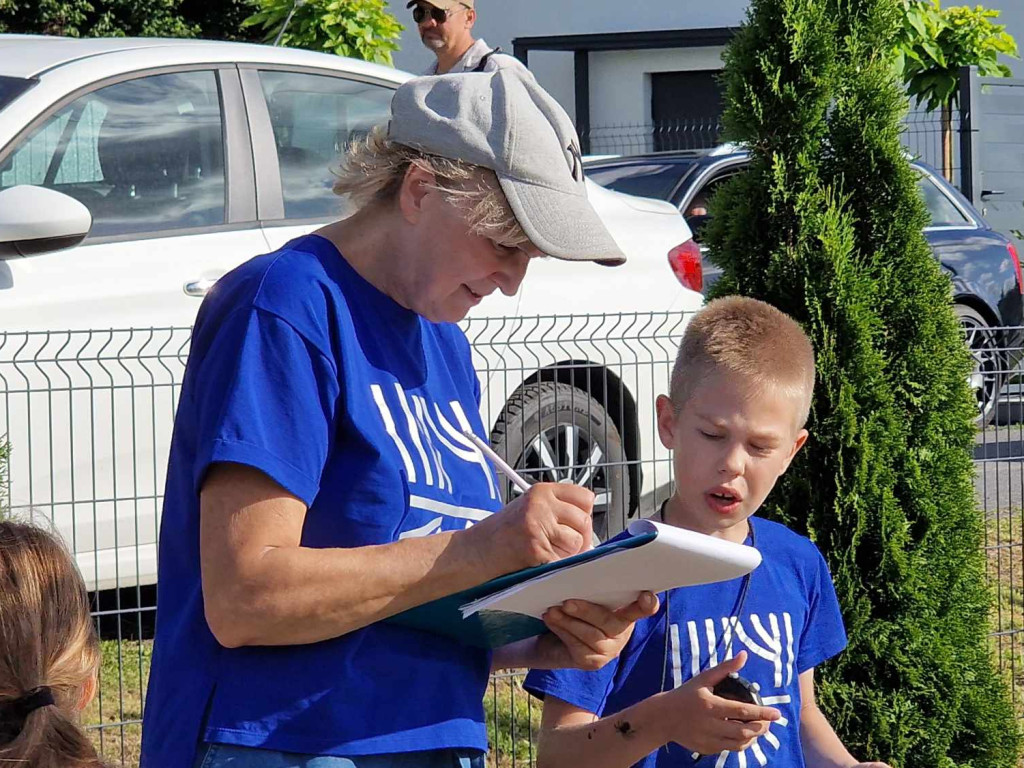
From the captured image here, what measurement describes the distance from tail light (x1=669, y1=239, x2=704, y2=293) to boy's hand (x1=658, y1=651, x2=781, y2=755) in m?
3.89

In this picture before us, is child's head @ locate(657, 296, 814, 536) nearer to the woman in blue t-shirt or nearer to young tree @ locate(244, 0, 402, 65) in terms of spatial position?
the woman in blue t-shirt

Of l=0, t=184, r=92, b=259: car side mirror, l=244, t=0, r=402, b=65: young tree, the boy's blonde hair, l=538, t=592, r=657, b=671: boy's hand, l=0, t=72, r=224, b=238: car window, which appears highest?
l=244, t=0, r=402, b=65: young tree

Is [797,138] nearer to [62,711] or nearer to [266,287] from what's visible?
[266,287]

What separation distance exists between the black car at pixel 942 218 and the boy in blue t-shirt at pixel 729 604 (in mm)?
5585

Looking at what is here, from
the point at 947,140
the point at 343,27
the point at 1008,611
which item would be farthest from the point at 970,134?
the point at 1008,611

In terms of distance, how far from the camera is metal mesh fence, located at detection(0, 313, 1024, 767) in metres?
4.34

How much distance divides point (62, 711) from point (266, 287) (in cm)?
57

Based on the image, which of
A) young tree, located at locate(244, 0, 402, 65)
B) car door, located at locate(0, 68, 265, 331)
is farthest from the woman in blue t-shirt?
young tree, located at locate(244, 0, 402, 65)

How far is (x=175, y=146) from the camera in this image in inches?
193

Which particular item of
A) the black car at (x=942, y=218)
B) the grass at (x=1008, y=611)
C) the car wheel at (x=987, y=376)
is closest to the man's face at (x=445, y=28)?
the black car at (x=942, y=218)

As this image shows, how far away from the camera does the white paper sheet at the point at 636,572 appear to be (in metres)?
1.82

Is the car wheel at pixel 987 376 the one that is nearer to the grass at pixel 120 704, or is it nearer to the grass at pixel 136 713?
the grass at pixel 136 713

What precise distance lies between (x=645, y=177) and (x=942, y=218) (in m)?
2.51

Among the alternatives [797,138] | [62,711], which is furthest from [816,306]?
[62,711]
